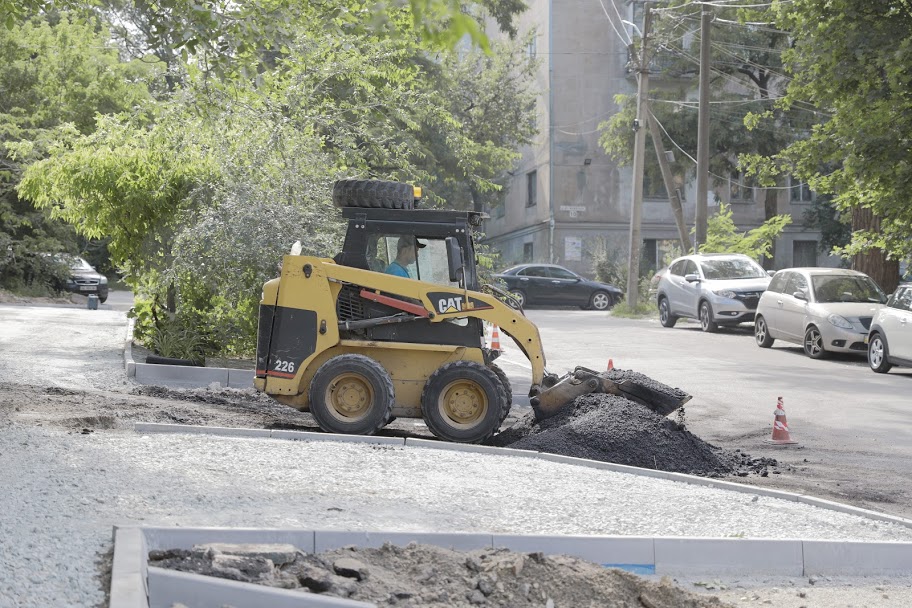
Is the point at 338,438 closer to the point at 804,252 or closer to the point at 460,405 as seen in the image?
the point at 460,405

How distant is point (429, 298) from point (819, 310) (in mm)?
12630

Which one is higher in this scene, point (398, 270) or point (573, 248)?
point (573, 248)

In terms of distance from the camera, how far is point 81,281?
128 ft

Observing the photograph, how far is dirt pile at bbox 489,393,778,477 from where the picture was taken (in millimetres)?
9516

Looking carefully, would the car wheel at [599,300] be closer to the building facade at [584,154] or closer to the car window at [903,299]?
the building facade at [584,154]

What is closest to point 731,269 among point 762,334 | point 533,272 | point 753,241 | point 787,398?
point 762,334

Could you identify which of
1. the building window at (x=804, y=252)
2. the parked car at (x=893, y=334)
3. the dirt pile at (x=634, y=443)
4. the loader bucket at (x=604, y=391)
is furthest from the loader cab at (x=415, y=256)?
the building window at (x=804, y=252)

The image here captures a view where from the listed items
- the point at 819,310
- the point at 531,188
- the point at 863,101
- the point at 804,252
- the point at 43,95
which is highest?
the point at 43,95

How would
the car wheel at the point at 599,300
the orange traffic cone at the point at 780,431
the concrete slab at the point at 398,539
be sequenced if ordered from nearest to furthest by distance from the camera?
the concrete slab at the point at 398,539 < the orange traffic cone at the point at 780,431 < the car wheel at the point at 599,300

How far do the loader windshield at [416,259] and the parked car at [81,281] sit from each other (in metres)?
30.1

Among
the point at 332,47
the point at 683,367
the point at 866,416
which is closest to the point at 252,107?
the point at 332,47

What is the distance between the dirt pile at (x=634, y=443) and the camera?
31.2 feet

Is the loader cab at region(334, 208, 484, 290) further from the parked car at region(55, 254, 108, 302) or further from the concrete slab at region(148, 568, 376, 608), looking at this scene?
the parked car at region(55, 254, 108, 302)

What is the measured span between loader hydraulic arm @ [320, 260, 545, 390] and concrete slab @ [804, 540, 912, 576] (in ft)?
14.6
